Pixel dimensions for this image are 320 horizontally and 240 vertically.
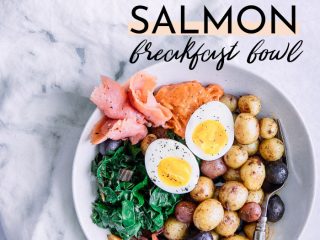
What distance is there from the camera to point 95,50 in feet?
5.84

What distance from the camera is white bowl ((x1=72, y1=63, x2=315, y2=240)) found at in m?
1.68

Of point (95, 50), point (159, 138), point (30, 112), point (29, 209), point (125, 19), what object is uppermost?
point (125, 19)

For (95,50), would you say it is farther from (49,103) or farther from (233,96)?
(233,96)

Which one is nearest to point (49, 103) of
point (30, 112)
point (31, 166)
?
point (30, 112)

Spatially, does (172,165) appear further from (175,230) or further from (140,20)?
(140,20)

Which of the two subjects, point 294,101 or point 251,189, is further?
point 294,101

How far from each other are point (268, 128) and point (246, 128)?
0.07 meters

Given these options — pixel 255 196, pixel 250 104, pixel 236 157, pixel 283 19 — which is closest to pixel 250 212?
pixel 255 196

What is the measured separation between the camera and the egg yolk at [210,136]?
170 centimetres

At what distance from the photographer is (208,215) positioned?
5.40ft

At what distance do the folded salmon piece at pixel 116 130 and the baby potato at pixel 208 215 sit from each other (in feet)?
0.84

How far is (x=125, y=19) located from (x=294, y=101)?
54 cm

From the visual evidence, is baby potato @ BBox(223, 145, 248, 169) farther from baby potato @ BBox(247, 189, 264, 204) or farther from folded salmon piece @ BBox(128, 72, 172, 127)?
folded salmon piece @ BBox(128, 72, 172, 127)

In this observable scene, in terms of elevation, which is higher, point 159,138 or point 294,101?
point 294,101
